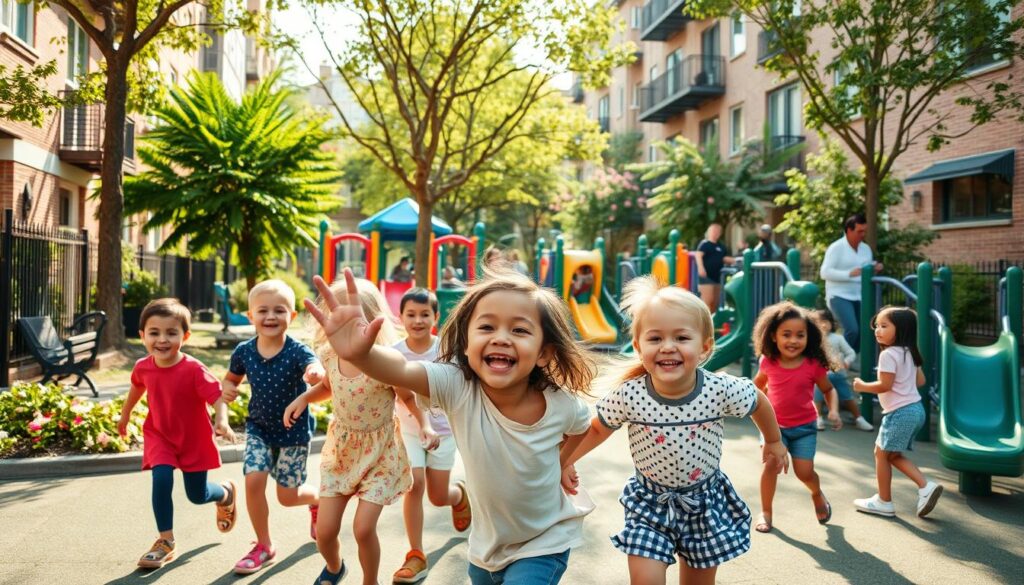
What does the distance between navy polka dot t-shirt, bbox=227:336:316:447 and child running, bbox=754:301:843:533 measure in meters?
2.68

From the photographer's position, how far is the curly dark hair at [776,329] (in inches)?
224

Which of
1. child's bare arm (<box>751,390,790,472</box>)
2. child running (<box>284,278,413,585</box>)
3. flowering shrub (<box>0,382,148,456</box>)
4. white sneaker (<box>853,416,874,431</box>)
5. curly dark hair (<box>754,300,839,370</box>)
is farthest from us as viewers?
white sneaker (<box>853,416,874,431</box>)

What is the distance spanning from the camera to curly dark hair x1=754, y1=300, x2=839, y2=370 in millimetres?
5684

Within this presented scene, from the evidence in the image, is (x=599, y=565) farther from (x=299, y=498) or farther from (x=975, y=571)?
(x=975, y=571)

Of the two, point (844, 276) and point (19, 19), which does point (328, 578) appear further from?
point (19, 19)

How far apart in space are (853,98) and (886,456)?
7.99 meters

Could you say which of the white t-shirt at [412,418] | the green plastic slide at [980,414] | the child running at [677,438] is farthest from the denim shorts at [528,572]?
the green plastic slide at [980,414]

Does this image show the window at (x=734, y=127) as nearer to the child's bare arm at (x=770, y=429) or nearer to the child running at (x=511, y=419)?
the child's bare arm at (x=770, y=429)

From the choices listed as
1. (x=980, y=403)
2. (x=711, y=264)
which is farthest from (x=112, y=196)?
(x=980, y=403)

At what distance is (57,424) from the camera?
23.9ft

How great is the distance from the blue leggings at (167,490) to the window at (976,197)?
16327 millimetres

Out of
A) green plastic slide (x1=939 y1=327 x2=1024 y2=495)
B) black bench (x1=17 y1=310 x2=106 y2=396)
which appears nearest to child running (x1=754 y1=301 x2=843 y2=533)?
green plastic slide (x1=939 y1=327 x2=1024 y2=495)

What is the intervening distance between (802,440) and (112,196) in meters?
10.9

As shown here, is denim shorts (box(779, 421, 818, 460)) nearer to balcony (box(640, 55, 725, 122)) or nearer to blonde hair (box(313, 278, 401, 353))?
blonde hair (box(313, 278, 401, 353))
